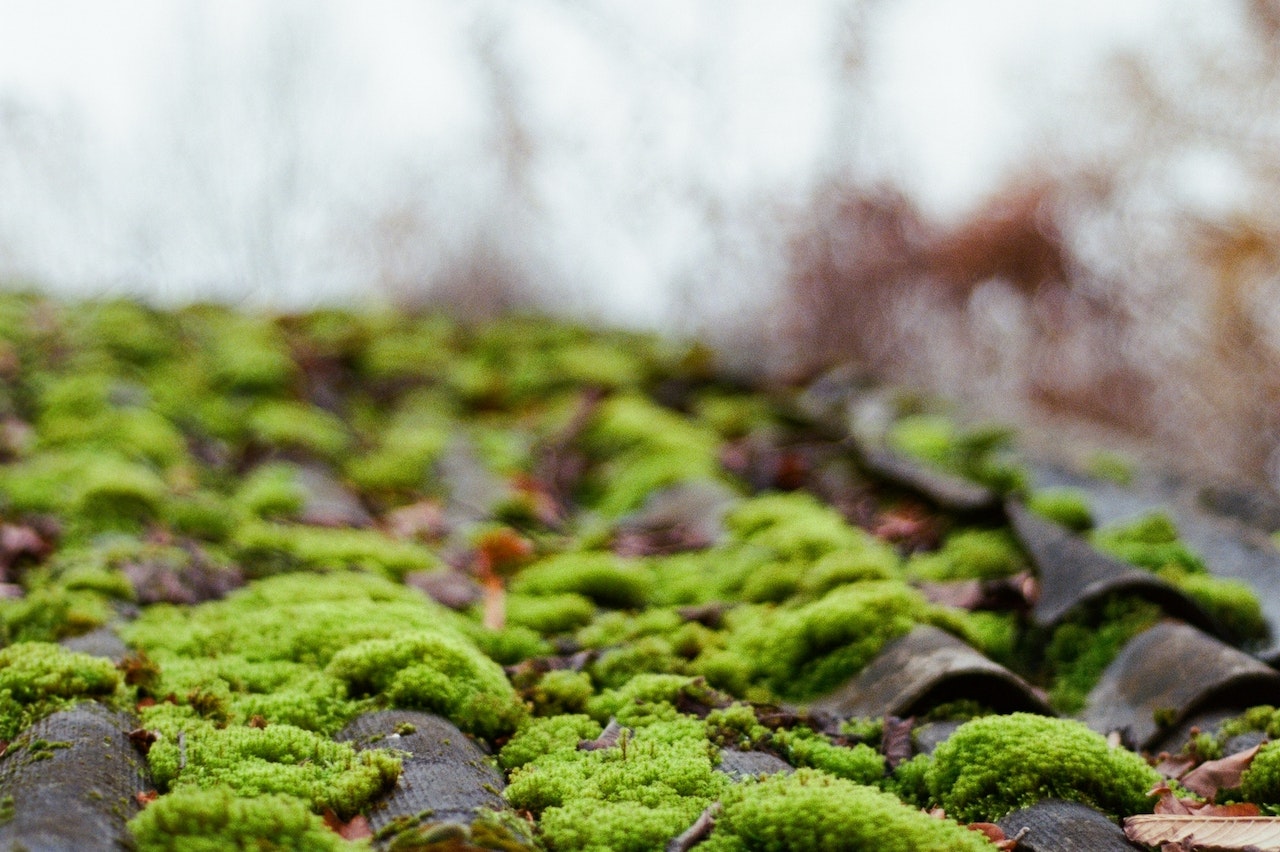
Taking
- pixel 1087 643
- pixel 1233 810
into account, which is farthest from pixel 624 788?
pixel 1087 643

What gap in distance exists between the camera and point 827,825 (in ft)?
5.38

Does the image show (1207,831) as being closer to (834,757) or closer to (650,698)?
(834,757)

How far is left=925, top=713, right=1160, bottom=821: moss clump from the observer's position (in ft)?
6.38

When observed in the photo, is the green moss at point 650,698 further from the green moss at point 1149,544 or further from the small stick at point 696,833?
the green moss at point 1149,544

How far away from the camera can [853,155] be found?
7949 mm

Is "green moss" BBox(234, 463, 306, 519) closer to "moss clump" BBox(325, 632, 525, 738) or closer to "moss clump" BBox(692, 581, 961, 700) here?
"moss clump" BBox(325, 632, 525, 738)

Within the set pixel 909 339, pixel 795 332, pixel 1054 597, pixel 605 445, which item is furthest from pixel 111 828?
pixel 909 339

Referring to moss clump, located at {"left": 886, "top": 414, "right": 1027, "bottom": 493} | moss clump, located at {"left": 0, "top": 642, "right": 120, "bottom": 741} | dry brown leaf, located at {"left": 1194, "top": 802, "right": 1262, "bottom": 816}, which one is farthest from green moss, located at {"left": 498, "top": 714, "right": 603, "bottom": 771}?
moss clump, located at {"left": 886, "top": 414, "right": 1027, "bottom": 493}

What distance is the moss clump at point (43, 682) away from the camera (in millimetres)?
2002

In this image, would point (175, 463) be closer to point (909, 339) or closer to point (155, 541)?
point (155, 541)

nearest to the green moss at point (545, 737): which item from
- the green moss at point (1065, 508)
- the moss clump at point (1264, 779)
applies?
the moss clump at point (1264, 779)

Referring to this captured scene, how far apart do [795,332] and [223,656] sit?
5.84 m

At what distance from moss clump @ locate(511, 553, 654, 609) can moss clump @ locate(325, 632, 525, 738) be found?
877 mm

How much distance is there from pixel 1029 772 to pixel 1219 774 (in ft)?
1.57
